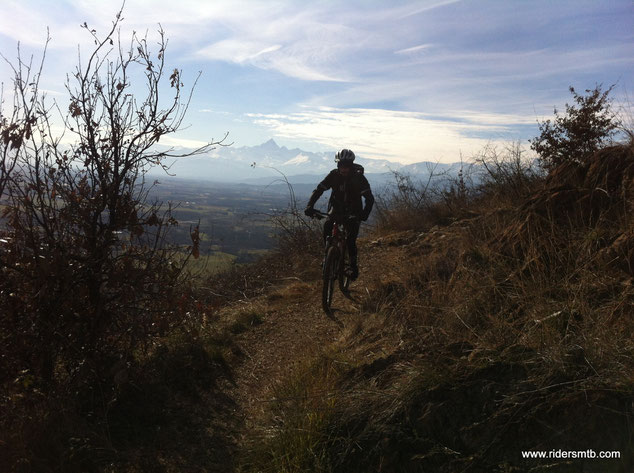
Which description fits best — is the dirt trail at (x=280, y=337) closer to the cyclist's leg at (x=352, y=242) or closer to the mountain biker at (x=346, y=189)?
the cyclist's leg at (x=352, y=242)

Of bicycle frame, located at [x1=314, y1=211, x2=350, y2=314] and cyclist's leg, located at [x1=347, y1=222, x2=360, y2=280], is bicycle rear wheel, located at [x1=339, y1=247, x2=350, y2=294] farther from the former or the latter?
cyclist's leg, located at [x1=347, y1=222, x2=360, y2=280]

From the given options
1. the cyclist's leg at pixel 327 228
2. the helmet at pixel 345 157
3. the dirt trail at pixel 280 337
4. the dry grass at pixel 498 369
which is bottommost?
the dirt trail at pixel 280 337

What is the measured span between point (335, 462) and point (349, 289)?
485 centimetres

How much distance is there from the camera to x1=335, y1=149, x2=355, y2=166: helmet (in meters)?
6.43

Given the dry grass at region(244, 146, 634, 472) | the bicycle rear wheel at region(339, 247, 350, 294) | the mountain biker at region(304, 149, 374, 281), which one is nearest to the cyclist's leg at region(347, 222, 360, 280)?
the mountain biker at region(304, 149, 374, 281)

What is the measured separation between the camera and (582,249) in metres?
3.96

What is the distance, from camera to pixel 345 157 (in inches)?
253

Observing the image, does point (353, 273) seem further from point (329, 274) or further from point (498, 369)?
point (498, 369)

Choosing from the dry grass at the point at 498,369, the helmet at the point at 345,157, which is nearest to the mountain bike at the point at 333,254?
the helmet at the point at 345,157

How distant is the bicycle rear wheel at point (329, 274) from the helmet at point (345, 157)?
131cm

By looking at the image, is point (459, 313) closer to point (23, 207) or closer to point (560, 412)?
point (560, 412)

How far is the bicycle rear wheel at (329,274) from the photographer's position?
6426 millimetres

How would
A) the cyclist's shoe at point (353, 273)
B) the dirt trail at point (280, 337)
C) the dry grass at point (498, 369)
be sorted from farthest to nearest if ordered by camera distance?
the cyclist's shoe at point (353, 273) < the dirt trail at point (280, 337) < the dry grass at point (498, 369)

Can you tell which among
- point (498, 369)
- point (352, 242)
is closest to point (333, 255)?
point (352, 242)
